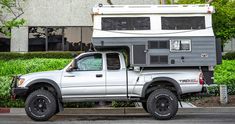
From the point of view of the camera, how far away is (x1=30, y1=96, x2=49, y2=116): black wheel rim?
42.9 ft

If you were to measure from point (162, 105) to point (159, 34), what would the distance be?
203 cm

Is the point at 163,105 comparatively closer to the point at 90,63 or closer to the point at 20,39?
the point at 90,63

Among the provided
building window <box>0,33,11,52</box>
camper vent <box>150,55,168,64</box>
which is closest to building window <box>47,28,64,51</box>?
building window <box>0,33,11,52</box>

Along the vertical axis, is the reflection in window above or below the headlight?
above

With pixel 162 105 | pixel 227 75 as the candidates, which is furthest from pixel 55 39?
pixel 162 105

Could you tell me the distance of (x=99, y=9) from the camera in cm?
1337

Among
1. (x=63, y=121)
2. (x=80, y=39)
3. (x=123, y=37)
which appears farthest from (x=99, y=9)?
(x=80, y=39)

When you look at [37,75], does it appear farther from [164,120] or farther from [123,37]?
[164,120]

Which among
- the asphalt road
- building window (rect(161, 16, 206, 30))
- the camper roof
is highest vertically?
the camper roof

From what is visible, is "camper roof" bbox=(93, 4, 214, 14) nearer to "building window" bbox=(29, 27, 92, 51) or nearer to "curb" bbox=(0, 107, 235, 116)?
"curb" bbox=(0, 107, 235, 116)

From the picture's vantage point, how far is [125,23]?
13.5m

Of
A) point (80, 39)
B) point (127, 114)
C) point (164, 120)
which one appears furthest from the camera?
point (80, 39)

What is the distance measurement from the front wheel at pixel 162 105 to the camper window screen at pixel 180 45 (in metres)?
1.26

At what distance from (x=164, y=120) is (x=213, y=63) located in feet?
7.00
